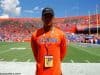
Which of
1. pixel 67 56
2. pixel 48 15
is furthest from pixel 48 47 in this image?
pixel 67 56

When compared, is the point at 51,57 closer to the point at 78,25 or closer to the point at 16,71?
the point at 16,71

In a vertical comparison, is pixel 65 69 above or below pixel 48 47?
below

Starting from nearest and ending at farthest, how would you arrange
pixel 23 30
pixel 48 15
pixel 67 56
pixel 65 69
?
pixel 48 15 → pixel 65 69 → pixel 67 56 → pixel 23 30

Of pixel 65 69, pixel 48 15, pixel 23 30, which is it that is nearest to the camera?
pixel 48 15

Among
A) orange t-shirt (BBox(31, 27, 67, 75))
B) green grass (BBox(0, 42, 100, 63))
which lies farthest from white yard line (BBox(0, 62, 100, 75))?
orange t-shirt (BBox(31, 27, 67, 75))

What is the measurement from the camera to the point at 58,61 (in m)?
4.38

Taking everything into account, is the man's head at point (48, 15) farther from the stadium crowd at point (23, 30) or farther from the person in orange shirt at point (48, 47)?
the stadium crowd at point (23, 30)

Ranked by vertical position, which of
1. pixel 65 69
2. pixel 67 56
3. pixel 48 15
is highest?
pixel 48 15

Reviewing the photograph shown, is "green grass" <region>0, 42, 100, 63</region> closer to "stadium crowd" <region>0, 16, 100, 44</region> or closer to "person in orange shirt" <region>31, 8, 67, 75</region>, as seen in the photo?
"person in orange shirt" <region>31, 8, 67, 75</region>

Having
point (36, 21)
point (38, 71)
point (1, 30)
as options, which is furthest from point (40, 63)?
point (1, 30)

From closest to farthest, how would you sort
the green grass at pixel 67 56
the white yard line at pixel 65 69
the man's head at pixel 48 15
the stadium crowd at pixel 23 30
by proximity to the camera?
1. the man's head at pixel 48 15
2. the white yard line at pixel 65 69
3. the green grass at pixel 67 56
4. the stadium crowd at pixel 23 30

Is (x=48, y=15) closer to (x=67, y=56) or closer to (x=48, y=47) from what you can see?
(x=48, y=47)

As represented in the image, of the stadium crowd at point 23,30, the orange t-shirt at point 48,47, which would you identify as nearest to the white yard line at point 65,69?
the orange t-shirt at point 48,47

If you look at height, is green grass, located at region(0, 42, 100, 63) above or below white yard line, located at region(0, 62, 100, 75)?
below
